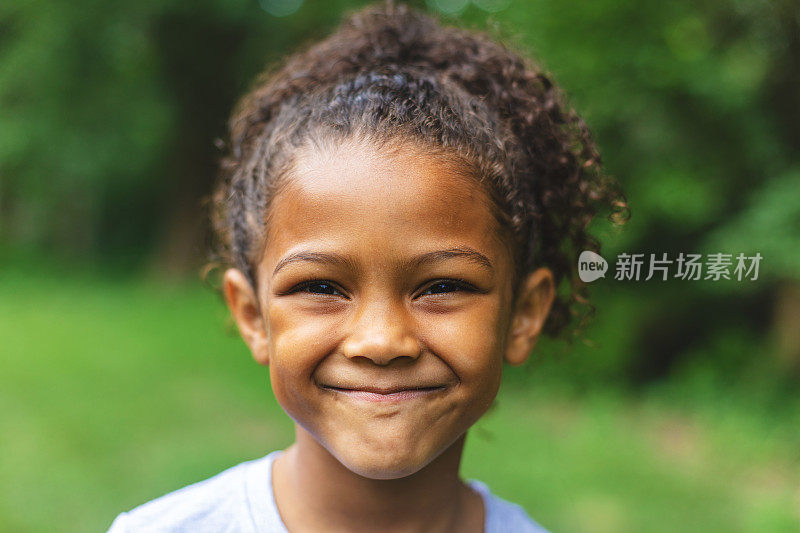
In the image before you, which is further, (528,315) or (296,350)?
(528,315)

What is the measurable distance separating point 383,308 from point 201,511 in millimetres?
648

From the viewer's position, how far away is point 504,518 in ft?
6.21

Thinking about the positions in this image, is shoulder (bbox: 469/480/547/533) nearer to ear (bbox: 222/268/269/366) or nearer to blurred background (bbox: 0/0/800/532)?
ear (bbox: 222/268/269/366)

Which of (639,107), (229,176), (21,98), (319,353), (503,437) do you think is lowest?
(319,353)

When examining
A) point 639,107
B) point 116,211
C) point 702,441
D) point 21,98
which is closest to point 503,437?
point 702,441

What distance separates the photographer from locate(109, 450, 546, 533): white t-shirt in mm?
1664

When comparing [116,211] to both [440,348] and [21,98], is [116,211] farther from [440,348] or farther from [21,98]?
[440,348]

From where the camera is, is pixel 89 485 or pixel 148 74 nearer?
pixel 89 485

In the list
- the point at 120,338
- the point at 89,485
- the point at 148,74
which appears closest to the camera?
the point at 89,485

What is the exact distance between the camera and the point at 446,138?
1.57 metres

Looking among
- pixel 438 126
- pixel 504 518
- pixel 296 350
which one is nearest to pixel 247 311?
pixel 296 350

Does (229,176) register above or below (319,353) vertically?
above

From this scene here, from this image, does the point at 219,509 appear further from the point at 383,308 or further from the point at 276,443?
the point at 276,443

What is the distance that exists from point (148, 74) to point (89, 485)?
9.29 meters
